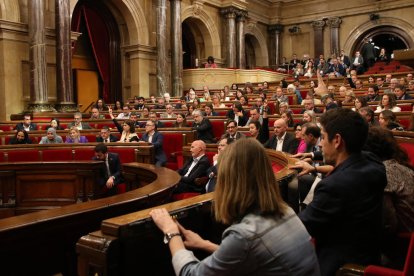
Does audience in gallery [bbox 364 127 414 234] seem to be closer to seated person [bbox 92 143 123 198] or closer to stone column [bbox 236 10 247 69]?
seated person [bbox 92 143 123 198]

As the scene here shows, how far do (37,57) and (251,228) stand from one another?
9755 millimetres

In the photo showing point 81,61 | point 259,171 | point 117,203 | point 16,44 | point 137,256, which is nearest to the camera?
point 259,171

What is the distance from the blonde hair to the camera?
125 centimetres

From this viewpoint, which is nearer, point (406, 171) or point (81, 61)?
point (406, 171)

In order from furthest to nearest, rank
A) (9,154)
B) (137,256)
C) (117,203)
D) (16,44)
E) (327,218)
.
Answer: (16,44) < (9,154) < (117,203) < (327,218) < (137,256)

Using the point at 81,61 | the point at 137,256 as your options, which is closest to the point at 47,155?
the point at 137,256

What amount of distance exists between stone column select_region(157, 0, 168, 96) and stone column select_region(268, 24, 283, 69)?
880 cm

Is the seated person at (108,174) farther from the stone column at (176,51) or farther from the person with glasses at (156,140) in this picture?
the stone column at (176,51)

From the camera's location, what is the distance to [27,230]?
2021mm

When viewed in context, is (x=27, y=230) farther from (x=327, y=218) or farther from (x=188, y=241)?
(x=327, y=218)

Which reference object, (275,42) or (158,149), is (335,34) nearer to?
(275,42)

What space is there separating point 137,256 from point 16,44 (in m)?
10.5

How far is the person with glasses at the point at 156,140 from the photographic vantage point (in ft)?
19.4

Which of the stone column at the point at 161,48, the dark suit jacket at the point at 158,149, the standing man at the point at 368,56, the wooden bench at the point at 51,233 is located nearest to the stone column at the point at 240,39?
the stone column at the point at 161,48
